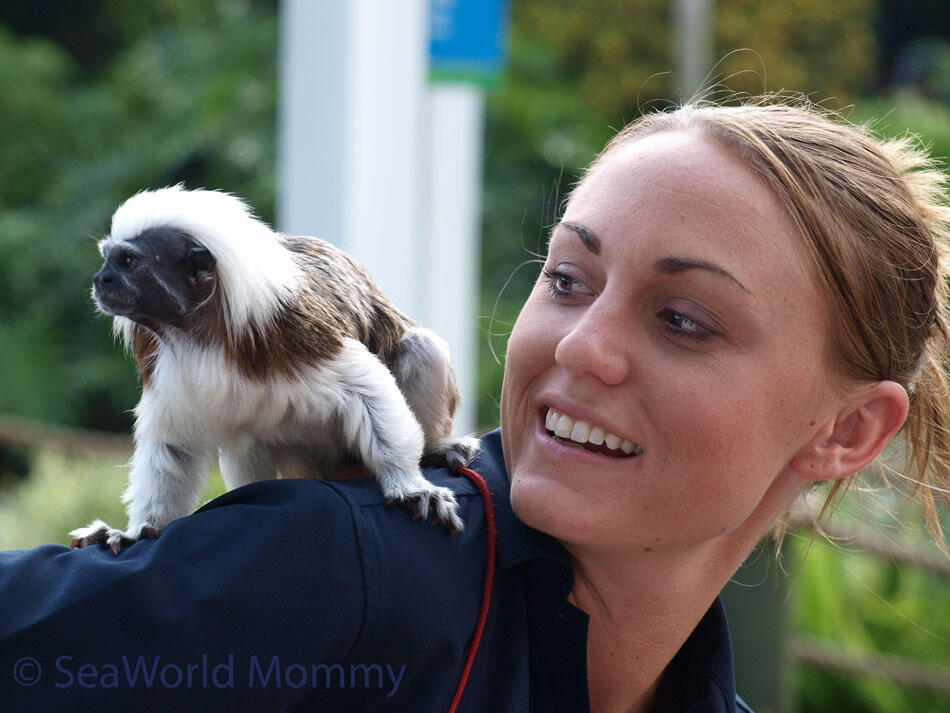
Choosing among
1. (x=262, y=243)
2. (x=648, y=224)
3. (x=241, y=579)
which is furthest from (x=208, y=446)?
(x=648, y=224)

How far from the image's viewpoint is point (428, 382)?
209 cm

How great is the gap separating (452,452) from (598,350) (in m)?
0.59

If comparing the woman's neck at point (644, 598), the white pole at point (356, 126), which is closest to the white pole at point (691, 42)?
the white pole at point (356, 126)

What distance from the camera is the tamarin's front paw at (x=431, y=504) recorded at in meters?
1.59

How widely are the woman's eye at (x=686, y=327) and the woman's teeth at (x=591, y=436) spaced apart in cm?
16

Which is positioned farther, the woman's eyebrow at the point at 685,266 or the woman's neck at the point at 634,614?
the woman's neck at the point at 634,614

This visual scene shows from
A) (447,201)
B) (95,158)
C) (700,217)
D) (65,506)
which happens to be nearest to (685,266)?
(700,217)

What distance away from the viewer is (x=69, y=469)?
20.5 feet

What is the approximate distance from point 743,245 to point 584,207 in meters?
0.24

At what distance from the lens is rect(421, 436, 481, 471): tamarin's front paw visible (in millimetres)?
1991

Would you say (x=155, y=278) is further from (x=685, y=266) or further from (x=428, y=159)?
(x=428, y=159)

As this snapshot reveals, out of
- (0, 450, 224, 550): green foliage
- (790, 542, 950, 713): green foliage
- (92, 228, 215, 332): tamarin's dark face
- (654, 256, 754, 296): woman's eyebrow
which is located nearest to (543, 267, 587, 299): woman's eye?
(654, 256, 754, 296): woman's eyebrow

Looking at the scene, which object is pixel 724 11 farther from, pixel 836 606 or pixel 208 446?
pixel 208 446

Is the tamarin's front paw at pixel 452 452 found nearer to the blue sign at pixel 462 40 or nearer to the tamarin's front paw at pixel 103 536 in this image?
the tamarin's front paw at pixel 103 536
